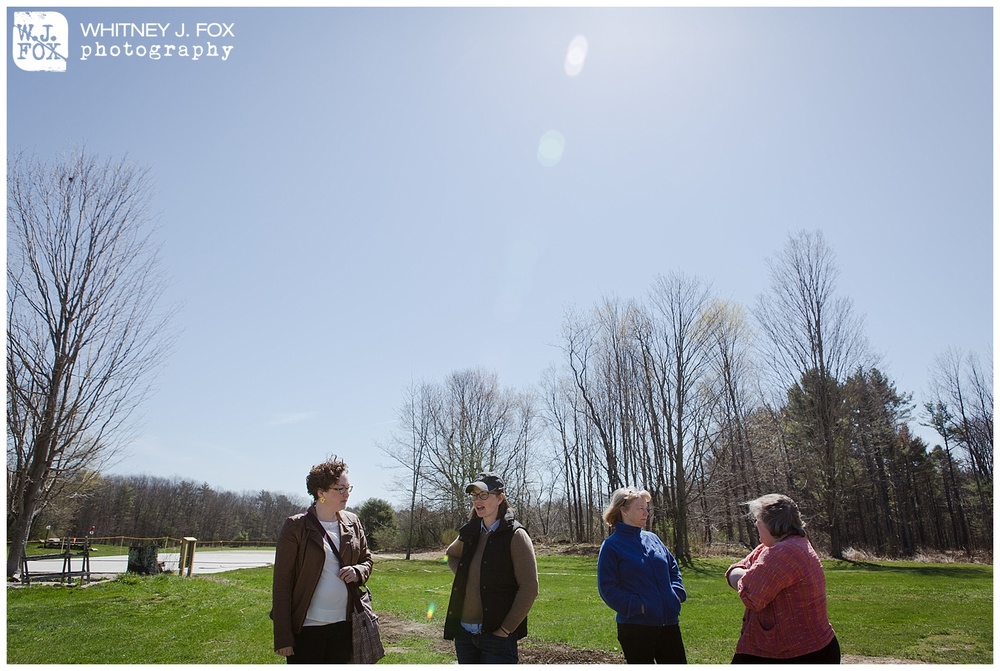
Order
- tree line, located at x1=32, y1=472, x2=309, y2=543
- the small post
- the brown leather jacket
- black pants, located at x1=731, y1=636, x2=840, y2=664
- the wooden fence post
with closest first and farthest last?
black pants, located at x1=731, y1=636, x2=840, y2=664, the brown leather jacket, the small post, the wooden fence post, tree line, located at x1=32, y1=472, x2=309, y2=543

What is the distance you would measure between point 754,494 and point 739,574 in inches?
1153

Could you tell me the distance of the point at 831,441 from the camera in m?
22.4

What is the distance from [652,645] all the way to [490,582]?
3.58ft

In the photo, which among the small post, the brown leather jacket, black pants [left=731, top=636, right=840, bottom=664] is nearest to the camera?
black pants [left=731, top=636, right=840, bottom=664]

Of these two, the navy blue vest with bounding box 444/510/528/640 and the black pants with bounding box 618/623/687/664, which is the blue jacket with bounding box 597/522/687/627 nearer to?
the black pants with bounding box 618/623/687/664

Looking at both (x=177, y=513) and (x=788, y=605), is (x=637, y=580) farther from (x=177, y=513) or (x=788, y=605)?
(x=177, y=513)

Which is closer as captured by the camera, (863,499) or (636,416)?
(636,416)

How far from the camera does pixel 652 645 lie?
344 centimetres

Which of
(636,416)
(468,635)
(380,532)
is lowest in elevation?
(380,532)

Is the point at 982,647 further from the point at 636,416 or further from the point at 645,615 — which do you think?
the point at 636,416

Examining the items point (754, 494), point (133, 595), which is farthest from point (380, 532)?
point (133, 595)

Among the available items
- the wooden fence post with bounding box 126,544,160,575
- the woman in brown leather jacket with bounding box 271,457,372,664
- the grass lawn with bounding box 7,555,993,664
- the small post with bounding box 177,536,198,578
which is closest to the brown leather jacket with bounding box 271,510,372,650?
the woman in brown leather jacket with bounding box 271,457,372,664

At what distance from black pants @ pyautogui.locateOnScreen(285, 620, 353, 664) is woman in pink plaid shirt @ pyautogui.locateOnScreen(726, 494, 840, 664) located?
2288mm

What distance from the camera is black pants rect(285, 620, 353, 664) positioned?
319cm
